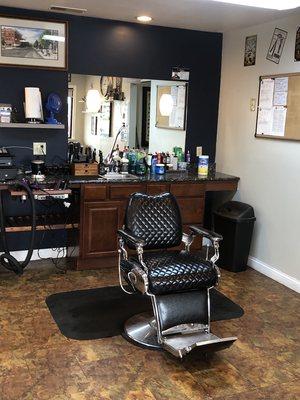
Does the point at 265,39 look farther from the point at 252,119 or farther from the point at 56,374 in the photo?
the point at 56,374

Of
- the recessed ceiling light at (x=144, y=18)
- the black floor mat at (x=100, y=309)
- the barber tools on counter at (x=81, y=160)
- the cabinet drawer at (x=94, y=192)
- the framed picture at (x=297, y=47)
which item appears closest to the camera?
the black floor mat at (x=100, y=309)

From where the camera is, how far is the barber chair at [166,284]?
2.82 metres

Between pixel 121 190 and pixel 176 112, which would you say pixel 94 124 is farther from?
pixel 176 112

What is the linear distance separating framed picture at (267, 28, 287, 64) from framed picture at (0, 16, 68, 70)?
184 centimetres

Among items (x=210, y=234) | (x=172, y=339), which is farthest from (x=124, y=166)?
(x=172, y=339)

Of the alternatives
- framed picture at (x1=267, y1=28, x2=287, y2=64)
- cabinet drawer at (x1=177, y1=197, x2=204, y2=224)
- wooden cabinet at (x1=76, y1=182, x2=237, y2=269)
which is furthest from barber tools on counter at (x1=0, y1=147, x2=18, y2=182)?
framed picture at (x1=267, y1=28, x2=287, y2=64)

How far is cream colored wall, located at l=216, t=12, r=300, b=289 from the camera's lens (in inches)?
158

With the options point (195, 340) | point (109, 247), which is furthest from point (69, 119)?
point (195, 340)

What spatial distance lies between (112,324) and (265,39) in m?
2.84

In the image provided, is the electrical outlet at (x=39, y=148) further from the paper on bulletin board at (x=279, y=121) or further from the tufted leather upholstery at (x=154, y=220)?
the paper on bulletin board at (x=279, y=121)

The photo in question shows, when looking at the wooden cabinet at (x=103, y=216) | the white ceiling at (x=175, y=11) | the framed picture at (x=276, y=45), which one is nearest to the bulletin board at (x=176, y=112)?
the white ceiling at (x=175, y=11)

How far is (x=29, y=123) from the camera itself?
160 inches

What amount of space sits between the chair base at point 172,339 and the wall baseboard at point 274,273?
136 cm

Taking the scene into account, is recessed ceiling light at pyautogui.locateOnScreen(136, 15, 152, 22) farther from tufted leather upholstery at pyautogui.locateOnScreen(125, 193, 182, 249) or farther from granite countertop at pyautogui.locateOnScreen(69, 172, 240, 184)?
tufted leather upholstery at pyautogui.locateOnScreen(125, 193, 182, 249)
